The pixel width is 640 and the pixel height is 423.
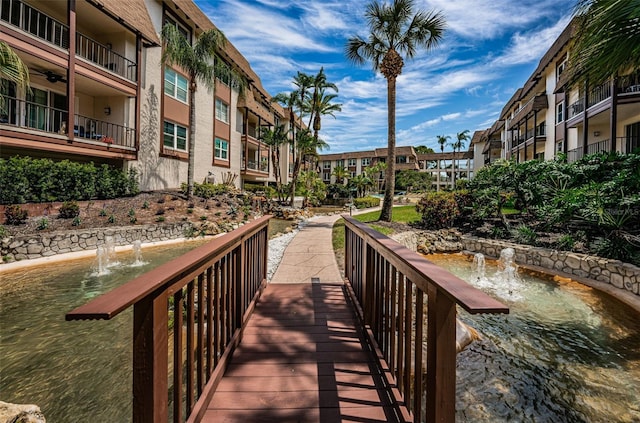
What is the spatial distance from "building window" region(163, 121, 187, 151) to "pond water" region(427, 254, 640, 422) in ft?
57.6

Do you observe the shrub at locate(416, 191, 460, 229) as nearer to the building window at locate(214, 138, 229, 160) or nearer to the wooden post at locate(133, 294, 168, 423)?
the wooden post at locate(133, 294, 168, 423)

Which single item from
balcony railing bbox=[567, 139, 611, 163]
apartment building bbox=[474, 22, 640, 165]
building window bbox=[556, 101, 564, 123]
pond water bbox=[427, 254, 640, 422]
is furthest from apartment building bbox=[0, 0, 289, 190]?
building window bbox=[556, 101, 564, 123]

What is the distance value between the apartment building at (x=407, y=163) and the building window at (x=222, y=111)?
30233 mm

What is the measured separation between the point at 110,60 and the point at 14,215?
30.1 feet

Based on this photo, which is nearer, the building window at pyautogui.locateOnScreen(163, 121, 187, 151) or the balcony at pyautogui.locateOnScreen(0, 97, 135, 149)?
the balcony at pyautogui.locateOnScreen(0, 97, 135, 149)

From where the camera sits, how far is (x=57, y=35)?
1238 cm

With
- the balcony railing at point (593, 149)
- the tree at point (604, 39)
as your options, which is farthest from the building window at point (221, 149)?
the balcony railing at point (593, 149)

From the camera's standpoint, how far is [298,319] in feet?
12.7

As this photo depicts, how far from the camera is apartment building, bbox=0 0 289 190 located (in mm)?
10812

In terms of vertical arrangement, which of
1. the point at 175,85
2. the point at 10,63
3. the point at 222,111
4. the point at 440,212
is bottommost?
the point at 440,212

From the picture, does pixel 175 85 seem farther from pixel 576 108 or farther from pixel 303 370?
pixel 576 108

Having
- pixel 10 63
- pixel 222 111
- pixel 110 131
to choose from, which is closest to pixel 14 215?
pixel 10 63

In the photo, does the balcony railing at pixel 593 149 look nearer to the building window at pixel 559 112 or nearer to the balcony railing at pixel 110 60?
the building window at pixel 559 112

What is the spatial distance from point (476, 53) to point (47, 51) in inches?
770
